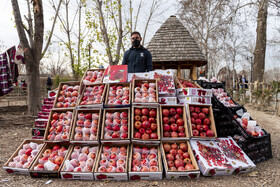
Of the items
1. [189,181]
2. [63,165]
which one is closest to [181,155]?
[189,181]

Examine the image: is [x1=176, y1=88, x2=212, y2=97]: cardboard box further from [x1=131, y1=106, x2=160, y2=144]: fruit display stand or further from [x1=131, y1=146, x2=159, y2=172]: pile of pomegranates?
[x1=131, y1=146, x2=159, y2=172]: pile of pomegranates

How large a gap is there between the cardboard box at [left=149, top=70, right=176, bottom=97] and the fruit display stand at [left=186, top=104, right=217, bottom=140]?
476mm

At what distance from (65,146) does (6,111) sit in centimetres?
747

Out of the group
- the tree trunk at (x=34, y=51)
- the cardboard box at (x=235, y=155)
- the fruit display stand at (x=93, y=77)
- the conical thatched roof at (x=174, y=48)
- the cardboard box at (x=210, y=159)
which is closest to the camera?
the cardboard box at (x=210, y=159)

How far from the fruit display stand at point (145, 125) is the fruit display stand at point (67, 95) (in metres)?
1.26

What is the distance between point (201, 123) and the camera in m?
3.48

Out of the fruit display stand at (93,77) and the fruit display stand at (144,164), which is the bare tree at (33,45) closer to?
the fruit display stand at (93,77)

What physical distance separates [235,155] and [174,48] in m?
9.14

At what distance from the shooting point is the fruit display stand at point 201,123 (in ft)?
10.7

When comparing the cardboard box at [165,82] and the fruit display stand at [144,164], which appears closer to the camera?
the fruit display stand at [144,164]

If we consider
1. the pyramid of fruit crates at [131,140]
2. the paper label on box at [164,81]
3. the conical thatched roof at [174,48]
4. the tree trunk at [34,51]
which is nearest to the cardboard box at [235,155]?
the pyramid of fruit crates at [131,140]

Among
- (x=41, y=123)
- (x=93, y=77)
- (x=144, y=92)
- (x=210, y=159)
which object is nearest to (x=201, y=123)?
(x=210, y=159)

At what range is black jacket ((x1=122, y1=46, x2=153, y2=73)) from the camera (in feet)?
15.6

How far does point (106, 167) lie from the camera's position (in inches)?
115
